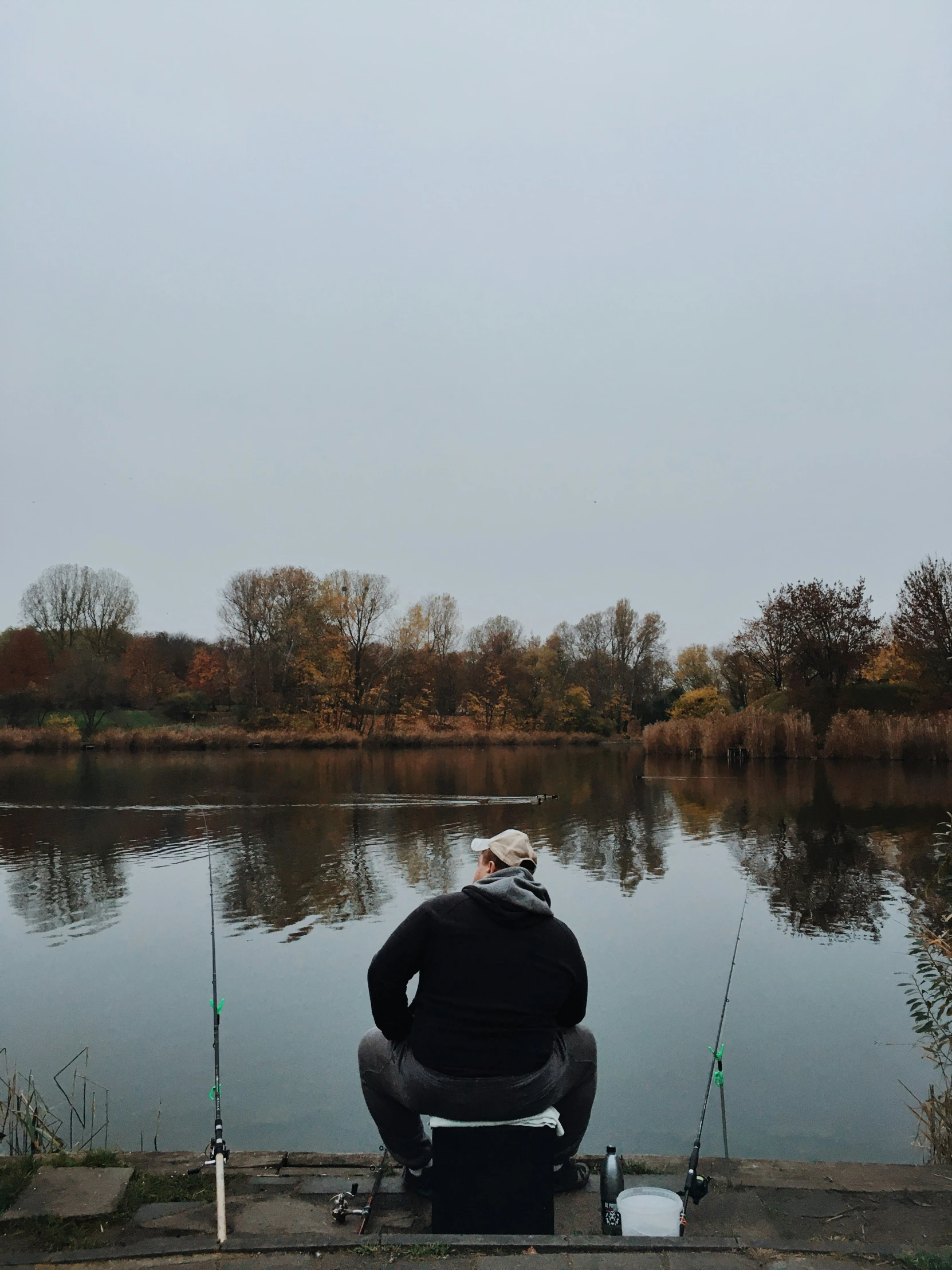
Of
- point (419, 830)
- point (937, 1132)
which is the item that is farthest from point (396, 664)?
point (937, 1132)

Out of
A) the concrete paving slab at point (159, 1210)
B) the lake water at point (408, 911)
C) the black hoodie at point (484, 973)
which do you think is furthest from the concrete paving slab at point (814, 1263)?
the lake water at point (408, 911)

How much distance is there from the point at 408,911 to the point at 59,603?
160 feet

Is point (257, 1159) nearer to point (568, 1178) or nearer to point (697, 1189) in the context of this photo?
point (568, 1178)

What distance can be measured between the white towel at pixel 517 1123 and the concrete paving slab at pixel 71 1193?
1225mm

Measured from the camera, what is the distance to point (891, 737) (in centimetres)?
2839

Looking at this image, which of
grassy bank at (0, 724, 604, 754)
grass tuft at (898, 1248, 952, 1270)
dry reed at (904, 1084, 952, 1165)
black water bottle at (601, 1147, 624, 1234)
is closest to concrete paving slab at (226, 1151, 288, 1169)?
black water bottle at (601, 1147, 624, 1234)

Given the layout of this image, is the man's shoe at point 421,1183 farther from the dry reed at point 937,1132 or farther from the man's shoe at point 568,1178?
the dry reed at point 937,1132

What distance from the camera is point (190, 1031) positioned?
6402 mm

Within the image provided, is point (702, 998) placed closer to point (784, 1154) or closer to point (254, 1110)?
point (784, 1154)

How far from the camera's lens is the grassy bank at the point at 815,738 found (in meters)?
27.5

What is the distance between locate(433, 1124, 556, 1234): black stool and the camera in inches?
112

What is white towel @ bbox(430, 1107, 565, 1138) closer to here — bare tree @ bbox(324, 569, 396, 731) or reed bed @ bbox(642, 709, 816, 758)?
reed bed @ bbox(642, 709, 816, 758)

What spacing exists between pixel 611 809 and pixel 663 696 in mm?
38502

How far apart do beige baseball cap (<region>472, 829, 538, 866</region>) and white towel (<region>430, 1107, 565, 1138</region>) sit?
79 centimetres
